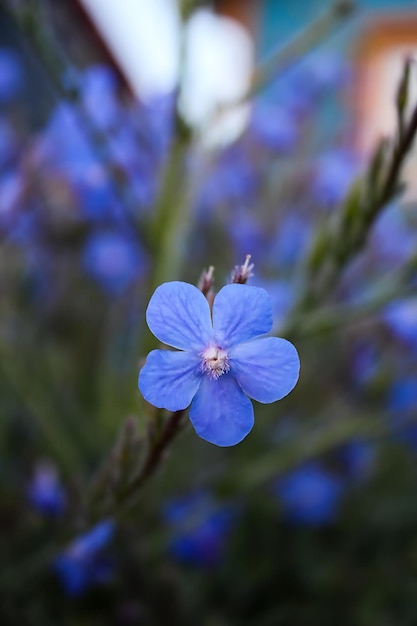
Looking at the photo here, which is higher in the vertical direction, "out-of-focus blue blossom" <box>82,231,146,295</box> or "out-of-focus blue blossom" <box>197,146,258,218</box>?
"out-of-focus blue blossom" <box>197,146,258,218</box>

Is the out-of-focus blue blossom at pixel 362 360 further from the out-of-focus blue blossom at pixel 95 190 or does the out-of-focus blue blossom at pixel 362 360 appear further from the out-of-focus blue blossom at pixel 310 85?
the out-of-focus blue blossom at pixel 310 85

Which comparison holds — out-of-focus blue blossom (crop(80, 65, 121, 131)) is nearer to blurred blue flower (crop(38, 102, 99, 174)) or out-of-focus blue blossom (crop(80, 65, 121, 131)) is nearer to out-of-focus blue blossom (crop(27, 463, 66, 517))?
blurred blue flower (crop(38, 102, 99, 174))

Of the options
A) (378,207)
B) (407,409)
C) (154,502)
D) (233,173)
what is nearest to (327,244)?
(378,207)

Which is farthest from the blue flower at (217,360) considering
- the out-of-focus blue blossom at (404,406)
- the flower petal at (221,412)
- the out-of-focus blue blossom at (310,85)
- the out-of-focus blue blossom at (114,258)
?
the out-of-focus blue blossom at (310,85)

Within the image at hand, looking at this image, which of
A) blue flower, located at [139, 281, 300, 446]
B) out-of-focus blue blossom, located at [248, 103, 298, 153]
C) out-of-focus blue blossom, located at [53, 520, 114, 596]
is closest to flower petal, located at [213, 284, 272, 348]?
blue flower, located at [139, 281, 300, 446]

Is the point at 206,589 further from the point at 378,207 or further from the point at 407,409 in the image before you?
the point at 378,207

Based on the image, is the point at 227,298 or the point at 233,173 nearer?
the point at 227,298

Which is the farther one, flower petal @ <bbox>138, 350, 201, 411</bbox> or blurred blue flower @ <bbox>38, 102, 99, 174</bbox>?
blurred blue flower @ <bbox>38, 102, 99, 174</bbox>

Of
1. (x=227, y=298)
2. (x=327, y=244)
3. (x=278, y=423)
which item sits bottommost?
(x=227, y=298)
